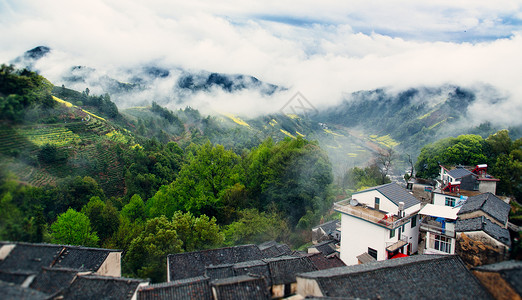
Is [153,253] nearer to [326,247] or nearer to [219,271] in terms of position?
[219,271]

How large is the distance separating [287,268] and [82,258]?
456 inches

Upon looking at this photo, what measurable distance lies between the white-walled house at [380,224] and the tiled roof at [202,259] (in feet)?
22.4

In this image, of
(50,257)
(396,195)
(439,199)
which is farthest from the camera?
(439,199)

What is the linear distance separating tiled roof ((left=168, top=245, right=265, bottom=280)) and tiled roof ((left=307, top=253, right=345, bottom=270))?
367 centimetres

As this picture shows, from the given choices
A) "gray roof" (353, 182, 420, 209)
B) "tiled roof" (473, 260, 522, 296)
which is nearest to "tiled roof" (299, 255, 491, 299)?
"tiled roof" (473, 260, 522, 296)

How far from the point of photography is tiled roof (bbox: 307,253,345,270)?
20366mm

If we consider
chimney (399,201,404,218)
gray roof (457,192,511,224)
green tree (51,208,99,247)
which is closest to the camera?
gray roof (457,192,511,224)

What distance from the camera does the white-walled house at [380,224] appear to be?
2033 centimetres

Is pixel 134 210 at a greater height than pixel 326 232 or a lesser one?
greater

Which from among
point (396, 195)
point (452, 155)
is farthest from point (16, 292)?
point (452, 155)

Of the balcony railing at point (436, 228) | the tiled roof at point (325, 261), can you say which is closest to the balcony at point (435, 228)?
the balcony railing at point (436, 228)

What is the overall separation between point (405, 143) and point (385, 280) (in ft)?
219

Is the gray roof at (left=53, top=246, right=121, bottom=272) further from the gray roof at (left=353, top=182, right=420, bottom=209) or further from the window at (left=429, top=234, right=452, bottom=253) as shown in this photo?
the window at (left=429, top=234, right=452, bottom=253)

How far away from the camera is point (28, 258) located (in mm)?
12141
